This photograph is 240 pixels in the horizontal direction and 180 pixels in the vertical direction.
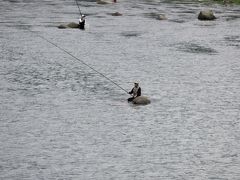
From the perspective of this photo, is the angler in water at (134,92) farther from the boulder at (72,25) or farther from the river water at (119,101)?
the boulder at (72,25)

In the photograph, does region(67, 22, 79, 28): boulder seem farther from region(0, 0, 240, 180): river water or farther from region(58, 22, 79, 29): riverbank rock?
region(0, 0, 240, 180): river water

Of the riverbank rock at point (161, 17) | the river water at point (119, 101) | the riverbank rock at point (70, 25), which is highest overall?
the riverbank rock at point (161, 17)

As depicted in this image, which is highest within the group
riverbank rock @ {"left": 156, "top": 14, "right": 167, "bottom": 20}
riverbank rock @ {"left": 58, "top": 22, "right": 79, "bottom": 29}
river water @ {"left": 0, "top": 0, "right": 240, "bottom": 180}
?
riverbank rock @ {"left": 156, "top": 14, "right": 167, "bottom": 20}

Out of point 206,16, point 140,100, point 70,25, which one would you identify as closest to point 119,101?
point 140,100

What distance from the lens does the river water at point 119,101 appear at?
30906mm

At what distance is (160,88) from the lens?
47.0m

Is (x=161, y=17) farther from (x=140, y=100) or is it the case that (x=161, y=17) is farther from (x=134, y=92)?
(x=140, y=100)

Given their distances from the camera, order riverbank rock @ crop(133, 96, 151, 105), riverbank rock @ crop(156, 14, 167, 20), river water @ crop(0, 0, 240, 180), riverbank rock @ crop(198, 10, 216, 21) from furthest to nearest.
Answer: riverbank rock @ crop(198, 10, 216, 21), riverbank rock @ crop(156, 14, 167, 20), riverbank rock @ crop(133, 96, 151, 105), river water @ crop(0, 0, 240, 180)

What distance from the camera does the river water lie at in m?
30.9

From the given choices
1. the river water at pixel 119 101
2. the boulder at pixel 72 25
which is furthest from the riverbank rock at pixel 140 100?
the boulder at pixel 72 25

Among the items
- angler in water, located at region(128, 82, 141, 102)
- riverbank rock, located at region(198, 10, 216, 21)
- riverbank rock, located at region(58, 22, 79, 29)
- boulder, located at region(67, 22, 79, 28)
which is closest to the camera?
angler in water, located at region(128, 82, 141, 102)

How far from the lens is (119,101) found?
140ft

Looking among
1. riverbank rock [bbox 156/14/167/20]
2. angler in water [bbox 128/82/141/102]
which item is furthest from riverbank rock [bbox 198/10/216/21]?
angler in water [bbox 128/82/141/102]

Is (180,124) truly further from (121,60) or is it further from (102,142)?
(121,60)
